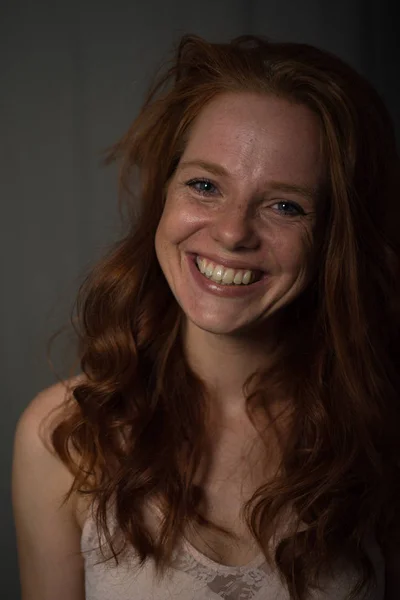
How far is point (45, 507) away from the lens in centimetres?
210

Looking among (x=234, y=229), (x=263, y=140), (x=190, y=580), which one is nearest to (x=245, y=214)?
(x=234, y=229)

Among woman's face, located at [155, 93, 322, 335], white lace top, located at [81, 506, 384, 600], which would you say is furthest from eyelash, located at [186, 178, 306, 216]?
white lace top, located at [81, 506, 384, 600]

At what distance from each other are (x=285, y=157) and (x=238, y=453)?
28.6 inches

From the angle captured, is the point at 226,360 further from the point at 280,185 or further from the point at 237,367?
the point at 280,185

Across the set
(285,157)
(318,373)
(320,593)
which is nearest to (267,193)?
(285,157)

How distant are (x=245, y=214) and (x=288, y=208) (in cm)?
11

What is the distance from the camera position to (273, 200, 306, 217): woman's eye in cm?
195

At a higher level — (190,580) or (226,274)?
(226,274)

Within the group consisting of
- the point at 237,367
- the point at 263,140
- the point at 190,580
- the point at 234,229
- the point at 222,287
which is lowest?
the point at 190,580

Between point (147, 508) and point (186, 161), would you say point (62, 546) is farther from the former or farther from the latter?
point (186, 161)

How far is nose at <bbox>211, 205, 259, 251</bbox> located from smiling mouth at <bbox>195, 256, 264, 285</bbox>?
0.06m

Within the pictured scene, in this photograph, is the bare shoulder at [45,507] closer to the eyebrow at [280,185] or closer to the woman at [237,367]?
the woman at [237,367]

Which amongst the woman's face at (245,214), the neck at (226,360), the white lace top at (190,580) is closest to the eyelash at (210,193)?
the woman's face at (245,214)

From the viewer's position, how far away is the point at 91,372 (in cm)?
217
